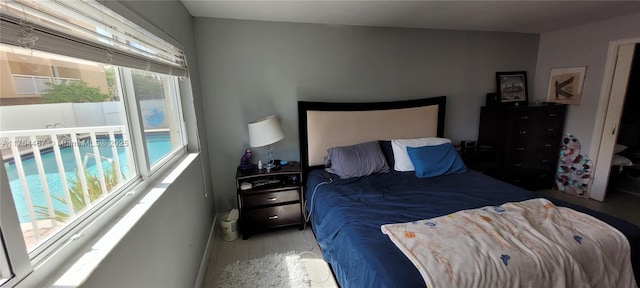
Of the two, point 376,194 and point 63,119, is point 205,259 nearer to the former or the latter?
point 376,194

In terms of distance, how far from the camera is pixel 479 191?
7.13ft

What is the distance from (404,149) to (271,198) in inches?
57.8

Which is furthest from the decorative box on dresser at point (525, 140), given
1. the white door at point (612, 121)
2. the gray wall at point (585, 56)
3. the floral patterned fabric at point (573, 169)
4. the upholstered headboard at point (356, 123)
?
the upholstered headboard at point (356, 123)

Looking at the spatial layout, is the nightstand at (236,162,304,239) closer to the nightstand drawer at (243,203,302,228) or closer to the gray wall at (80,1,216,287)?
the nightstand drawer at (243,203,302,228)

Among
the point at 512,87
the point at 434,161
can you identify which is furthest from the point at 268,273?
the point at 512,87

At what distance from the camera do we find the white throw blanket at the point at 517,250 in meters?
1.24

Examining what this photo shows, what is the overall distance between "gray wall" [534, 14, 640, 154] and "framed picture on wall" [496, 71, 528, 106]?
0.33 meters

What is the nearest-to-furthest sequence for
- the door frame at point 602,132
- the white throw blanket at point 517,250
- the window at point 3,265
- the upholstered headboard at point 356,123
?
the window at point 3,265, the white throw blanket at point 517,250, the upholstered headboard at point 356,123, the door frame at point 602,132

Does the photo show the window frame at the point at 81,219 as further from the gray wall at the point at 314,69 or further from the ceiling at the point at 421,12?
the ceiling at the point at 421,12

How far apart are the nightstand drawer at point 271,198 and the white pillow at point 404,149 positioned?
3.59 ft

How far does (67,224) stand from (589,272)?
2.33 meters

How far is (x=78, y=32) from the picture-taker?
0.87m

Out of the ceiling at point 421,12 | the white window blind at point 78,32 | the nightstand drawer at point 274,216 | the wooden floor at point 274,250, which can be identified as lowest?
the wooden floor at point 274,250

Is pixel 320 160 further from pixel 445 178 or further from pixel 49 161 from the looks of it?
pixel 49 161
